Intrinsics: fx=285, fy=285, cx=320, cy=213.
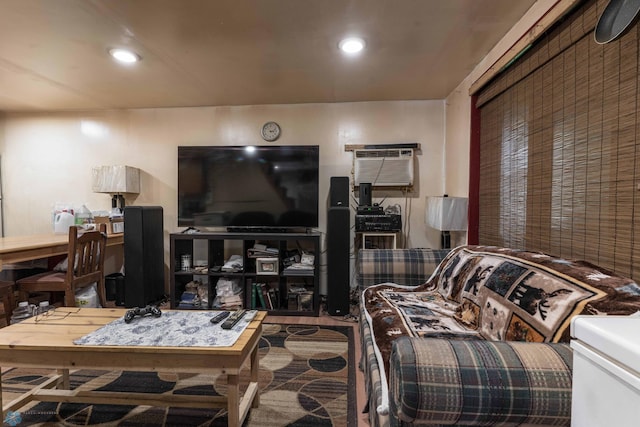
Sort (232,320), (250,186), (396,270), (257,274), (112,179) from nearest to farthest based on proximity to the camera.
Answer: (232,320)
(396,270)
(257,274)
(250,186)
(112,179)

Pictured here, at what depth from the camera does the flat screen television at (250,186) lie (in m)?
2.86

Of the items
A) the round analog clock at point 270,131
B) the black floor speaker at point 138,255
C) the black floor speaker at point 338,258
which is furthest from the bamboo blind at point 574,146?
the black floor speaker at point 138,255

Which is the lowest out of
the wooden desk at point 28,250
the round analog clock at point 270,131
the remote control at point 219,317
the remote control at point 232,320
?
the remote control at point 219,317

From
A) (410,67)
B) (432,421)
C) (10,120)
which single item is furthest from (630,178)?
(10,120)

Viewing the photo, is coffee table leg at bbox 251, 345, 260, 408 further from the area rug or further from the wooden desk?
the wooden desk

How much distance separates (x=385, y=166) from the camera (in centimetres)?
295

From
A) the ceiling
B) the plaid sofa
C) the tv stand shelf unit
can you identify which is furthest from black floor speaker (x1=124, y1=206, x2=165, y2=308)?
the plaid sofa

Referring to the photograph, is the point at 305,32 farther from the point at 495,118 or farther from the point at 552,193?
the point at 552,193

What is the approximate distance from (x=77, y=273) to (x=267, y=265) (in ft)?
4.91

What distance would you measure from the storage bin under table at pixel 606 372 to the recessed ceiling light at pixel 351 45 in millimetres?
1884

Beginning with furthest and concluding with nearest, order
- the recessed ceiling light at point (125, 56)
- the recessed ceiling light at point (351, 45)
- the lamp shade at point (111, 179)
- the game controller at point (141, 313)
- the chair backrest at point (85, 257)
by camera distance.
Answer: the lamp shade at point (111, 179) < the chair backrest at point (85, 257) < the recessed ceiling light at point (125, 56) < the recessed ceiling light at point (351, 45) < the game controller at point (141, 313)

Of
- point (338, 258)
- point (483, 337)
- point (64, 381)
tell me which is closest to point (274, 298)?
point (338, 258)

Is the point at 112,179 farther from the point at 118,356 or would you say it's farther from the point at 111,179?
the point at 118,356

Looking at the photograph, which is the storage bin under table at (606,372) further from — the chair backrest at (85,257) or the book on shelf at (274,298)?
the chair backrest at (85,257)
